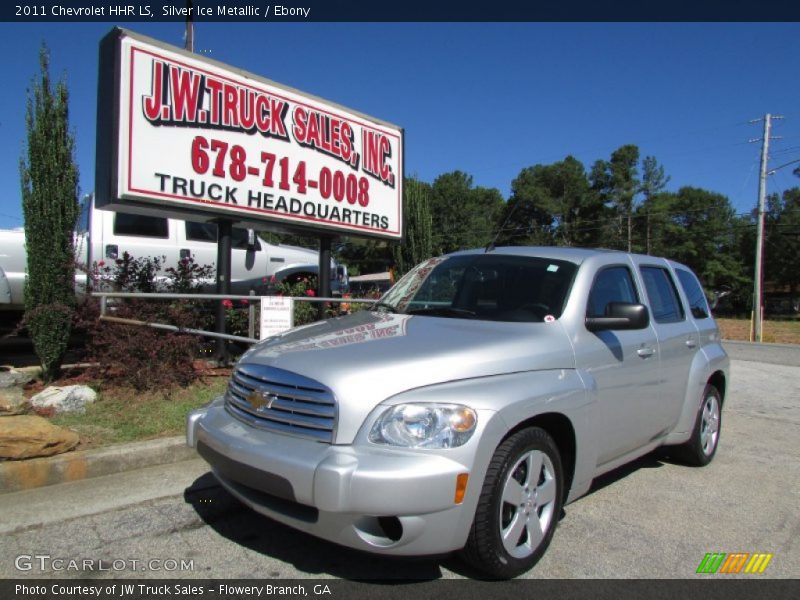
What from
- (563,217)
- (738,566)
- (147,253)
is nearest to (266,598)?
(738,566)

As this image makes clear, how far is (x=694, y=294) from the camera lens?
5527mm

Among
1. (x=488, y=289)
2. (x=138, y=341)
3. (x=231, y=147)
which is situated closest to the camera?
(x=488, y=289)

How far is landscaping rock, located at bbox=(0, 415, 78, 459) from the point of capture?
4262 mm

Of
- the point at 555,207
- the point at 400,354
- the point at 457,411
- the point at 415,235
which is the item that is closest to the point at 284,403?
the point at 400,354

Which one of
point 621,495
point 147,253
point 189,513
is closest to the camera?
point 189,513

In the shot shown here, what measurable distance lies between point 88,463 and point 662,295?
4605 mm

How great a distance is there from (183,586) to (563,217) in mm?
62906

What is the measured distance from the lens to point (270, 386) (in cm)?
312

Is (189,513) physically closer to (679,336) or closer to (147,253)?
(679,336)

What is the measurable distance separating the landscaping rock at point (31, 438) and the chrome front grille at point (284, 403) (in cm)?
193

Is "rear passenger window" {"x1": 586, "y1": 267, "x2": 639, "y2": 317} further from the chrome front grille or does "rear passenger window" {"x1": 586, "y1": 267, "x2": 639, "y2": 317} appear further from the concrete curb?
the concrete curb

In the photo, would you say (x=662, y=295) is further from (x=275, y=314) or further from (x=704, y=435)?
(x=275, y=314)

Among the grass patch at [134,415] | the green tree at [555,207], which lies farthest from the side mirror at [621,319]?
the green tree at [555,207]

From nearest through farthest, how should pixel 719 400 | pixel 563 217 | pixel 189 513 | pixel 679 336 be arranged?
pixel 189 513
pixel 679 336
pixel 719 400
pixel 563 217
